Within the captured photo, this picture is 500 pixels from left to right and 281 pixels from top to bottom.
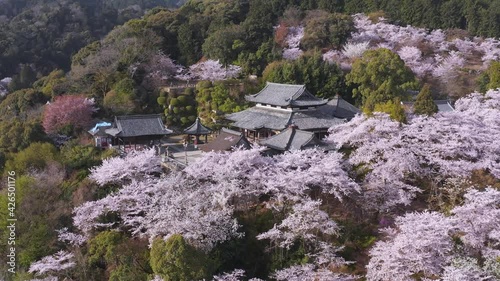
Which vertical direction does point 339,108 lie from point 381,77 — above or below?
below

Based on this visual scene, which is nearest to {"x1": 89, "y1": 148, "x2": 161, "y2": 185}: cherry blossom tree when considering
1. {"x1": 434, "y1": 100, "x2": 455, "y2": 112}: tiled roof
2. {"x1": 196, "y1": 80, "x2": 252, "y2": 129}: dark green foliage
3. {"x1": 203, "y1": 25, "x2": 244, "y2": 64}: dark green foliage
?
{"x1": 196, "y1": 80, "x2": 252, "y2": 129}: dark green foliage

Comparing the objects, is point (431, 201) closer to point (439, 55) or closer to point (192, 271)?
point (192, 271)

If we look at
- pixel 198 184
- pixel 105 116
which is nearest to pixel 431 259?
pixel 198 184

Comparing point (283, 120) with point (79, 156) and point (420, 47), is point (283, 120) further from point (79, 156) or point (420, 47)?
point (420, 47)

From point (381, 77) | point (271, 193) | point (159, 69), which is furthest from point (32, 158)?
point (381, 77)

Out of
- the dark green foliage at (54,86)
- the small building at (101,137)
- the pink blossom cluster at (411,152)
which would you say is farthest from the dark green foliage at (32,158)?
the dark green foliage at (54,86)

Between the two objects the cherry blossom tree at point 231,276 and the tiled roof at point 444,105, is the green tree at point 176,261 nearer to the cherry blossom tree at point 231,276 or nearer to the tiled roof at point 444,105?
the cherry blossom tree at point 231,276
